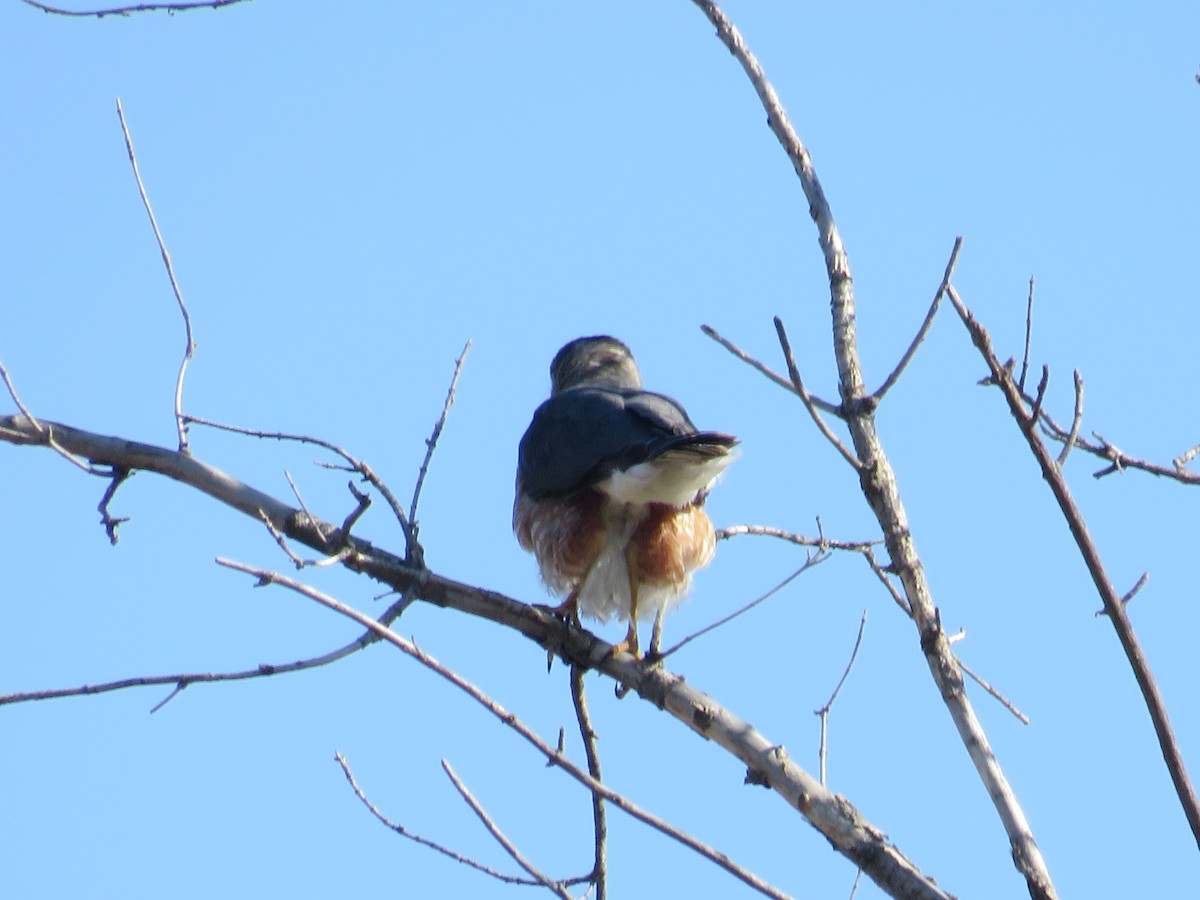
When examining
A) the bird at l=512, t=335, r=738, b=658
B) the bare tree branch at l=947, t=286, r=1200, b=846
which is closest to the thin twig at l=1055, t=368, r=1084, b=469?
the bare tree branch at l=947, t=286, r=1200, b=846

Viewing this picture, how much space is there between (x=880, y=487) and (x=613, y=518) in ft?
6.51

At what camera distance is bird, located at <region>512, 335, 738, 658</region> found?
4863 millimetres

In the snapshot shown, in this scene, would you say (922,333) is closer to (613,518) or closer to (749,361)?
(749,361)

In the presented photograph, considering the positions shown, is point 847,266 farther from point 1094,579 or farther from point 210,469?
point 210,469

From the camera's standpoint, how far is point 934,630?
9.93 feet

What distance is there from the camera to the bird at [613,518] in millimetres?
4863

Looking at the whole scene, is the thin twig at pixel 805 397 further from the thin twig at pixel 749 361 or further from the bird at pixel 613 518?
the bird at pixel 613 518

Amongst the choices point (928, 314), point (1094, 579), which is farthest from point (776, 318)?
point (1094, 579)

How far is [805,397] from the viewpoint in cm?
280

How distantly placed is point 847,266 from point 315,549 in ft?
5.36

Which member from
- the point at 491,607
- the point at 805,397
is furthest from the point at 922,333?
the point at 491,607

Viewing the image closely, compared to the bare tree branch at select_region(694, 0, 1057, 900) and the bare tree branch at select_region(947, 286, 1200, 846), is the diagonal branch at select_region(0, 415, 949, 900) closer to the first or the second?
the bare tree branch at select_region(694, 0, 1057, 900)

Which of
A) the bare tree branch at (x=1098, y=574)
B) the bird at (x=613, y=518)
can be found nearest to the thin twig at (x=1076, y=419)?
the bare tree branch at (x=1098, y=574)

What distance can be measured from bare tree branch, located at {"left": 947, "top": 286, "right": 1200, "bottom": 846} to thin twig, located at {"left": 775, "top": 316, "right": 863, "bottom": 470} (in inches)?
12.7
